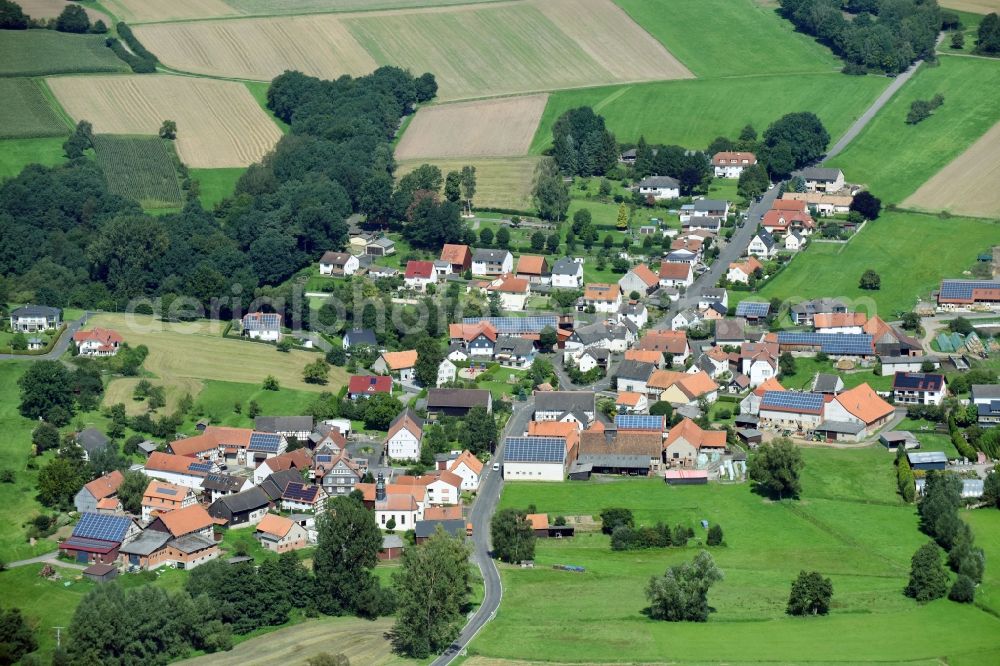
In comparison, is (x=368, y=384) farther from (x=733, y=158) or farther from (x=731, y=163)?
(x=733, y=158)

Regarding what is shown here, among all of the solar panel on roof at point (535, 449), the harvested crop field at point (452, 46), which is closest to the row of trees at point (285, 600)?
the solar panel on roof at point (535, 449)

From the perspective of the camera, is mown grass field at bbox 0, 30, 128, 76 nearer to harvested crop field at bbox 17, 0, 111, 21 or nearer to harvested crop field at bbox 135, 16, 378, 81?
harvested crop field at bbox 17, 0, 111, 21

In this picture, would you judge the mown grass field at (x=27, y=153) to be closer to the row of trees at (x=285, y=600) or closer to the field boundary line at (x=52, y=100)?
the field boundary line at (x=52, y=100)

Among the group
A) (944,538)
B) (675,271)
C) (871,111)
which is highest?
(871,111)

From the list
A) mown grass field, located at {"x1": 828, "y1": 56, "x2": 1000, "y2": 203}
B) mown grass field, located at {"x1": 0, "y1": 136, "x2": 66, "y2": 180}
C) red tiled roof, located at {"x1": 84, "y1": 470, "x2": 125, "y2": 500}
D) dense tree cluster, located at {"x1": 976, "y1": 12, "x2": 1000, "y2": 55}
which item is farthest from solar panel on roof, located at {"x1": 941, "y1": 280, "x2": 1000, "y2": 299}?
mown grass field, located at {"x1": 0, "y1": 136, "x2": 66, "y2": 180}

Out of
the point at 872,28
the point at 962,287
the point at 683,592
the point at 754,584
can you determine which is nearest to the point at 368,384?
the point at 754,584

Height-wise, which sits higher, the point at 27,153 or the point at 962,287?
the point at 27,153

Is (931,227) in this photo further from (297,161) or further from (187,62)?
(187,62)
